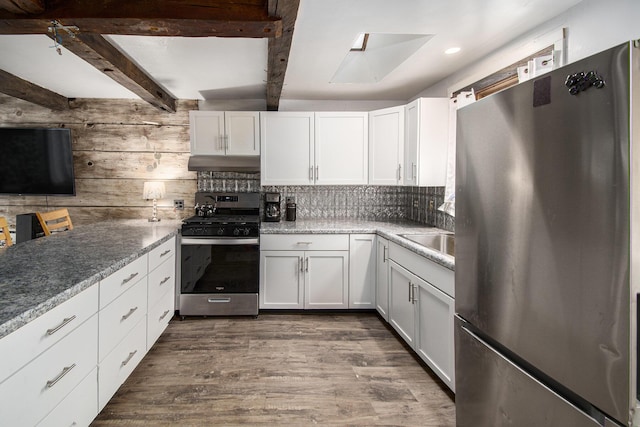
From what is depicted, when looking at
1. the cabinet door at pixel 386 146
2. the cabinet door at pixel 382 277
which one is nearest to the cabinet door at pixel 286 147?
the cabinet door at pixel 386 146

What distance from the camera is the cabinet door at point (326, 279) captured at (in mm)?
3346

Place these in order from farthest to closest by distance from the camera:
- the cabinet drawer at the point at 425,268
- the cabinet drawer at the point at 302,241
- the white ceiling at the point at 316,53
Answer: the cabinet drawer at the point at 302,241, the cabinet drawer at the point at 425,268, the white ceiling at the point at 316,53

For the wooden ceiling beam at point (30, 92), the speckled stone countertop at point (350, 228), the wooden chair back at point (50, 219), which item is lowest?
the speckled stone countertop at point (350, 228)

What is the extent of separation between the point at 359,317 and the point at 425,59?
2.27 metres

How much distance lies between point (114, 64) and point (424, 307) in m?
2.63

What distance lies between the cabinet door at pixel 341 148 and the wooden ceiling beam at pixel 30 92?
8.62 ft

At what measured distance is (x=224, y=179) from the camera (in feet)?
12.7

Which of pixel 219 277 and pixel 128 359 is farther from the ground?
pixel 219 277

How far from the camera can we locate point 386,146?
3438 millimetres

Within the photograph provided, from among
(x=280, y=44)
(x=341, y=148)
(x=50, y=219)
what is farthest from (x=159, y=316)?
(x=341, y=148)

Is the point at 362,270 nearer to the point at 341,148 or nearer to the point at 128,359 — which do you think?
the point at 341,148

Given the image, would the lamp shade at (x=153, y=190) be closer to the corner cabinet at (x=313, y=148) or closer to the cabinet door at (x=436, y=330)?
the corner cabinet at (x=313, y=148)

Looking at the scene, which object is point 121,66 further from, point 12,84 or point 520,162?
point 520,162

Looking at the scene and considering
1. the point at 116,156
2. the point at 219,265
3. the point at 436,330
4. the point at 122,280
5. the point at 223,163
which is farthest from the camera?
the point at 116,156
